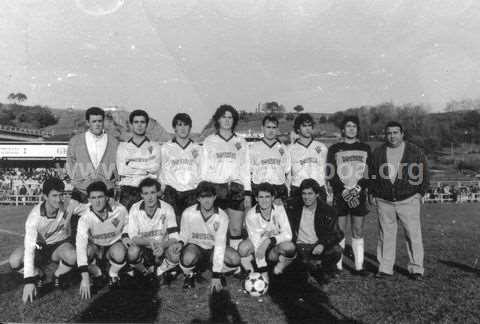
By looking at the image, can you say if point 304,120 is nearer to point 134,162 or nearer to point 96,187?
point 134,162

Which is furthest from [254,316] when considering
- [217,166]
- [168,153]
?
[168,153]

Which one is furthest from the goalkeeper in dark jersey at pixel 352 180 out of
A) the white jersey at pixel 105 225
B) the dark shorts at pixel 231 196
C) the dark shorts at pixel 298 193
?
the white jersey at pixel 105 225

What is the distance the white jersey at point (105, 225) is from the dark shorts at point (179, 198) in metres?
0.55

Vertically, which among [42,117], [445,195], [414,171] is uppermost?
[42,117]

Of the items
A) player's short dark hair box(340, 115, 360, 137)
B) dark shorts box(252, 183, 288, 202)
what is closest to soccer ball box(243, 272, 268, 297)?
dark shorts box(252, 183, 288, 202)

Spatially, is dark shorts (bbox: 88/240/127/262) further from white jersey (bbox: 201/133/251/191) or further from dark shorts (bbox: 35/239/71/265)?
white jersey (bbox: 201/133/251/191)

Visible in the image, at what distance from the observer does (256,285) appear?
3.60 metres

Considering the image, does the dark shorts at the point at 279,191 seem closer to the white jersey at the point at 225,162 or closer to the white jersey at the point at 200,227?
the white jersey at the point at 225,162

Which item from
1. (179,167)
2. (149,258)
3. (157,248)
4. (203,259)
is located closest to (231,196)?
(179,167)

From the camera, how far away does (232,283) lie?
3977 millimetres

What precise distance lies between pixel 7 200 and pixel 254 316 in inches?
752

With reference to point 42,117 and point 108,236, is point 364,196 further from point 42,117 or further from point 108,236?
point 42,117

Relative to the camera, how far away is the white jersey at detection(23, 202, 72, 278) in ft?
12.1

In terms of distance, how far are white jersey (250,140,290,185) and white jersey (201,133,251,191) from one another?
0.14 meters
